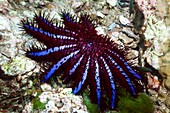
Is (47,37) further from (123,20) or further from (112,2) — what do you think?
(112,2)

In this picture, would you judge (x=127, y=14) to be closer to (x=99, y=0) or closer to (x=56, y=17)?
(x=99, y=0)

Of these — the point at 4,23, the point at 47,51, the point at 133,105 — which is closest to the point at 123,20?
the point at 133,105

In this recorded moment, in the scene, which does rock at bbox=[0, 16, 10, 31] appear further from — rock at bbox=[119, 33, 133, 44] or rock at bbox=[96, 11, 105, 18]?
rock at bbox=[119, 33, 133, 44]

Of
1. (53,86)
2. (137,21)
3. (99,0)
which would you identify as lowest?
(53,86)

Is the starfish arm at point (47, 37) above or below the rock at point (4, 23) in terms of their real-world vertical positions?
below

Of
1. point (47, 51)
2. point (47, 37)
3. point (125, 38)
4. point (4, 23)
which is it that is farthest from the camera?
point (125, 38)

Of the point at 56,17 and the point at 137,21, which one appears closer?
the point at 56,17

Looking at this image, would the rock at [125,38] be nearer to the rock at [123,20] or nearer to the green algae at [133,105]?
the rock at [123,20]

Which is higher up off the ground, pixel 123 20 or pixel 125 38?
pixel 123 20

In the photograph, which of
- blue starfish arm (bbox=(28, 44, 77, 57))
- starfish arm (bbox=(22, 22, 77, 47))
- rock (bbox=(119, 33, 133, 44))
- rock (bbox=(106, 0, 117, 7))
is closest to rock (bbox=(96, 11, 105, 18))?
rock (bbox=(106, 0, 117, 7))

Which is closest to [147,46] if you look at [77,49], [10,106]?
[77,49]

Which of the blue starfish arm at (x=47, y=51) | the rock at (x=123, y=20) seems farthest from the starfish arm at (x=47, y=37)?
the rock at (x=123, y=20)
